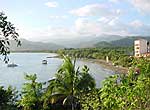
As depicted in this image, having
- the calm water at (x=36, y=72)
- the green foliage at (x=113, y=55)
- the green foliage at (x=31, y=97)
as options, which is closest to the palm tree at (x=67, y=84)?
the green foliage at (x=31, y=97)

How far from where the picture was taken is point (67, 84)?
14.8 meters

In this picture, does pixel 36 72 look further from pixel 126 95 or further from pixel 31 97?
pixel 126 95

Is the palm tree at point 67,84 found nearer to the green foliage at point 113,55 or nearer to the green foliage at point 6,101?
the green foliage at point 6,101

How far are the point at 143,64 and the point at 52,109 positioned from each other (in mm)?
9642

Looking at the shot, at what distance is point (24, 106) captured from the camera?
16281mm

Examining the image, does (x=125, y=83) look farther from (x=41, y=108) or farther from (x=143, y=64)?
(x=41, y=108)

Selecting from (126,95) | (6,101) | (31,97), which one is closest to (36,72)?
(31,97)

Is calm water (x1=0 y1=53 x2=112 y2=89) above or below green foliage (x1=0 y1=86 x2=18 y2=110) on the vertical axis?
below

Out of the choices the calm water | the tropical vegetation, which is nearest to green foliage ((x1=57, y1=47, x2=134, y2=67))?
the calm water

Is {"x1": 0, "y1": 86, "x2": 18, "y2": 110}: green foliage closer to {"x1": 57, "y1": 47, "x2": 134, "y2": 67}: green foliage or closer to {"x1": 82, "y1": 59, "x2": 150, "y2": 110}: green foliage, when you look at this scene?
{"x1": 82, "y1": 59, "x2": 150, "y2": 110}: green foliage

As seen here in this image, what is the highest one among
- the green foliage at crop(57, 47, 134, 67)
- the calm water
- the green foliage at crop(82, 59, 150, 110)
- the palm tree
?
the green foliage at crop(82, 59, 150, 110)

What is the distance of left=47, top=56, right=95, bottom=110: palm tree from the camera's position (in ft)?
48.4

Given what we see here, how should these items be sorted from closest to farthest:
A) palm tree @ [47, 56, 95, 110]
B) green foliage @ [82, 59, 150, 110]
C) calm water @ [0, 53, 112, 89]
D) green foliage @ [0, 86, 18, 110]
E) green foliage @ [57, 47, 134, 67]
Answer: green foliage @ [82, 59, 150, 110]
green foliage @ [0, 86, 18, 110]
palm tree @ [47, 56, 95, 110]
calm water @ [0, 53, 112, 89]
green foliage @ [57, 47, 134, 67]

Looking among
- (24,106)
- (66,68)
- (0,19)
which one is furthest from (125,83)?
(24,106)
